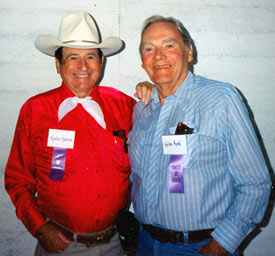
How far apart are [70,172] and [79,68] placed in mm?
744

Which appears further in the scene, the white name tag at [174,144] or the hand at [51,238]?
the hand at [51,238]

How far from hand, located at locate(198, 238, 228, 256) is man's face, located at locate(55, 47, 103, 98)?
131cm

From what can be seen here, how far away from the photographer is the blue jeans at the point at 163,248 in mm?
1325

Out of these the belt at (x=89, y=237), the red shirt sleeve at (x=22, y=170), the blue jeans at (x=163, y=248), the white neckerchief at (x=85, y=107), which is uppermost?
the white neckerchief at (x=85, y=107)

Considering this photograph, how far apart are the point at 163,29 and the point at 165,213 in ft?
3.80

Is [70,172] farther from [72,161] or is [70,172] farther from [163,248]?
[163,248]

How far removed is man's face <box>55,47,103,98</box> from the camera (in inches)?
65.9

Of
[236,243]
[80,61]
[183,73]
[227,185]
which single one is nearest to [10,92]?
[80,61]

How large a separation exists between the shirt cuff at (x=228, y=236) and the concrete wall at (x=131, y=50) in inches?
55.0

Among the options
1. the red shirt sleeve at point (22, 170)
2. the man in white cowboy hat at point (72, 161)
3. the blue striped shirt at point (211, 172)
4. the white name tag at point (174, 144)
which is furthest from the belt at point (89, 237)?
the white name tag at point (174, 144)

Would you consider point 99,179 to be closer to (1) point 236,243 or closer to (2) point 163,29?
(1) point 236,243

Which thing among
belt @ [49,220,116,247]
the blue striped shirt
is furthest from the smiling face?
belt @ [49,220,116,247]

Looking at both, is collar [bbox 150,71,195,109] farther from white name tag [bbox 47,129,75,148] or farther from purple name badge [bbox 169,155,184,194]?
white name tag [bbox 47,129,75,148]

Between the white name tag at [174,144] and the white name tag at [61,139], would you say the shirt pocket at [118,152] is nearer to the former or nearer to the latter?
the white name tag at [61,139]
